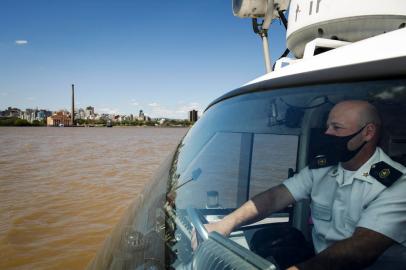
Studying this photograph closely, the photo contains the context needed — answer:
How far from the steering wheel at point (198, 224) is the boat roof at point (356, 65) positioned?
49 cm

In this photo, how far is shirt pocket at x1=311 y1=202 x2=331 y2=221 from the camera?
1.10 m

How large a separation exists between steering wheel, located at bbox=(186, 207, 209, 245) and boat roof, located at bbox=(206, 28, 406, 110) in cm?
49

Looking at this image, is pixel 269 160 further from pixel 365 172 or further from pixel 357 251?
pixel 357 251

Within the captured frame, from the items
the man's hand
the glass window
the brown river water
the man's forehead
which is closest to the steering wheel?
the man's hand

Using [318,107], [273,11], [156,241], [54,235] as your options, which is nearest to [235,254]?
[156,241]

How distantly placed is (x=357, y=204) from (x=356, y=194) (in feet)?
0.09

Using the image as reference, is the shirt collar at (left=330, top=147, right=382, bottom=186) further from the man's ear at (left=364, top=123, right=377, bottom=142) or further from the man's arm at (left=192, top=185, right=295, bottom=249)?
the man's arm at (left=192, top=185, right=295, bottom=249)

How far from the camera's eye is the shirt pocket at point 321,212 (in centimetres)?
110

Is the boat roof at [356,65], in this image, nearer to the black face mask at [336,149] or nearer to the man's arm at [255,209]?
the black face mask at [336,149]

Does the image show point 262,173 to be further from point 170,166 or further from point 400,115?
point 400,115

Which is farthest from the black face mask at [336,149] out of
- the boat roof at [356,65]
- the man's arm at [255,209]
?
the man's arm at [255,209]

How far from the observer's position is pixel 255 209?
1.33 m

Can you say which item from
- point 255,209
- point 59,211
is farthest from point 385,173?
point 59,211

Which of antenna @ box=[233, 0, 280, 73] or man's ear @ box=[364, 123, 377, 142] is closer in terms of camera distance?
man's ear @ box=[364, 123, 377, 142]
